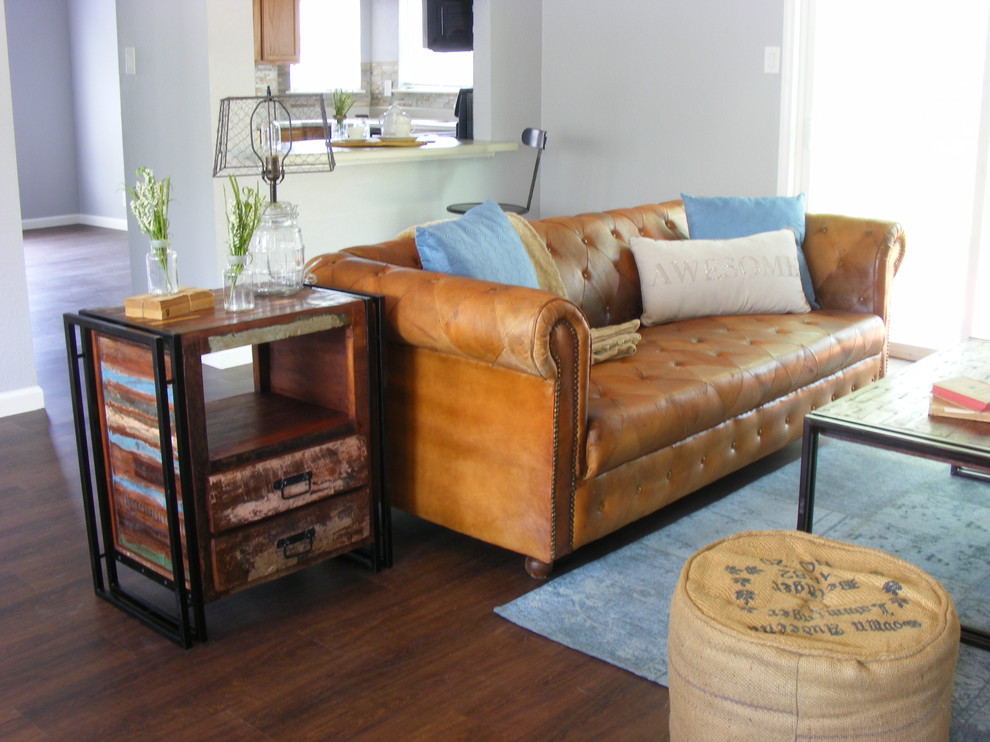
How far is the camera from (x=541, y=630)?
7.97 ft

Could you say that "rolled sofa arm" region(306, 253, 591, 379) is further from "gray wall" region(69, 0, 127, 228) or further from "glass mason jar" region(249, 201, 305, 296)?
"gray wall" region(69, 0, 127, 228)

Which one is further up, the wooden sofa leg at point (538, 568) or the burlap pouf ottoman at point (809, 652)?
the burlap pouf ottoman at point (809, 652)

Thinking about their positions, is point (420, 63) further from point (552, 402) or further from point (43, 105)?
point (552, 402)

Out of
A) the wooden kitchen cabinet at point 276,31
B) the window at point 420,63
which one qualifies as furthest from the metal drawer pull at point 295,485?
the window at point 420,63

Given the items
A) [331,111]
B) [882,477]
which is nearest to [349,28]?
[331,111]

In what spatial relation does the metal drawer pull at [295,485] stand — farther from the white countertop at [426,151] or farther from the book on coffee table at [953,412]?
the white countertop at [426,151]

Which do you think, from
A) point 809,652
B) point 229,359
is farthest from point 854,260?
point 229,359

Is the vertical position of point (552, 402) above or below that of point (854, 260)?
below

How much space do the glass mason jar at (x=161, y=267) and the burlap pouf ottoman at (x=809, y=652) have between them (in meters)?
1.31

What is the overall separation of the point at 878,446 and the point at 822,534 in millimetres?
548

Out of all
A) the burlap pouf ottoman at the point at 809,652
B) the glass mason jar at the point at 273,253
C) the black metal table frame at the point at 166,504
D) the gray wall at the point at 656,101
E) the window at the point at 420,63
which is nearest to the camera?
the burlap pouf ottoman at the point at 809,652

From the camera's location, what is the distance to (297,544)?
2.51 meters

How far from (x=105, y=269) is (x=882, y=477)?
17.0 ft

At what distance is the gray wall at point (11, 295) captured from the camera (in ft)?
12.9
